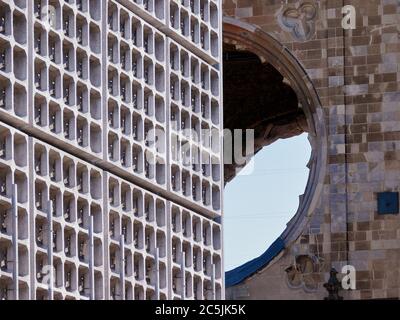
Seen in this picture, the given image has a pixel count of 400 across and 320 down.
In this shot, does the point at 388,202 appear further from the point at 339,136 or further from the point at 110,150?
the point at 110,150

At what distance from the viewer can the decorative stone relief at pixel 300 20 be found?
79.2 m

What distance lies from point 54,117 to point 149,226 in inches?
268

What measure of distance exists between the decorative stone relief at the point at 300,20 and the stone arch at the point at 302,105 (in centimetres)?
68

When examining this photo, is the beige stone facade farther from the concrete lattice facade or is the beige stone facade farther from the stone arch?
the concrete lattice facade

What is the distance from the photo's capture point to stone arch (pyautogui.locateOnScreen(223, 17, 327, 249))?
78312 millimetres

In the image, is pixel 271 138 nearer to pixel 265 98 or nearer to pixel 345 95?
pixel 265 98

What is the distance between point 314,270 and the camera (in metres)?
77.7

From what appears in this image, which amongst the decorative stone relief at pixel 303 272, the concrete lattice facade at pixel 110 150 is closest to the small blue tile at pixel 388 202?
the decorative stone relief at pixel 303 272

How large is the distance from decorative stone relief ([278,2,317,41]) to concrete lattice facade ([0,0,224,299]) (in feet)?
30.6

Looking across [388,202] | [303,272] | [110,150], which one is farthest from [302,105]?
[110,150]

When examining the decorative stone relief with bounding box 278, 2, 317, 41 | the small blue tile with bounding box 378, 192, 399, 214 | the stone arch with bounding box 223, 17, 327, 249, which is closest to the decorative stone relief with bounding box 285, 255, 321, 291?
the stone arch with bounding box 223, 17, 327, 249

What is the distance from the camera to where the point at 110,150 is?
61.7 metres

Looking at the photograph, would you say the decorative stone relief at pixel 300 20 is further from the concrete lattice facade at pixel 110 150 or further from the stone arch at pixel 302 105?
the concrete lattice facade at pixel 110 150

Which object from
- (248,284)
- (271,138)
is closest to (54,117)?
(248,284)
